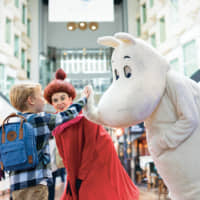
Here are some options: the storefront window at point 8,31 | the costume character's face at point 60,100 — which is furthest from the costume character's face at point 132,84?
the storefront window at point 8,31

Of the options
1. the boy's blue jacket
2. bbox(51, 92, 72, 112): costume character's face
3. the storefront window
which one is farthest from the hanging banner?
the storefront window

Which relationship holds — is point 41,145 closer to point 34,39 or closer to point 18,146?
point 18,146

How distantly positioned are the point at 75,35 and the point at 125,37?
17399 mm

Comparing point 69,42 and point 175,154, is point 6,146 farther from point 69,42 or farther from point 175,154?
point 69,42

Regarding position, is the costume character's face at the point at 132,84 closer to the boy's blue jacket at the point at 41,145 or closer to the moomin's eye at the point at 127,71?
the moomin's eye at the point at 127,71

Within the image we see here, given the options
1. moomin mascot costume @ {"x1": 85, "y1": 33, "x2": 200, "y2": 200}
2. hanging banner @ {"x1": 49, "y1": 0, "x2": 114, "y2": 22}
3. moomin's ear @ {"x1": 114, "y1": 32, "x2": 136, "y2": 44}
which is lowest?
moomin mascot costume @ {"x1": 85, "y1": 33, "x2": 200, "y2": 200}

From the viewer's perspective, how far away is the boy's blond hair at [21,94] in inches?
72.5

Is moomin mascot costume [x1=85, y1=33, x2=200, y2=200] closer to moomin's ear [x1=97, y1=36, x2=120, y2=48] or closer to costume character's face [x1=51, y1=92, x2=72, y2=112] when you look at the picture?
moomin's ear [x1=97, y1=36, x2=120, y2=48]

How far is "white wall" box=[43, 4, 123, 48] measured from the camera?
58.1 feet

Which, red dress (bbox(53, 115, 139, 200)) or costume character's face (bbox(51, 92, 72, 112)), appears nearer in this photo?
red dress (bbox(53, 115, 139, 200))

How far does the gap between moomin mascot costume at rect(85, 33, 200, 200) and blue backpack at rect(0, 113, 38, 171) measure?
50 cm

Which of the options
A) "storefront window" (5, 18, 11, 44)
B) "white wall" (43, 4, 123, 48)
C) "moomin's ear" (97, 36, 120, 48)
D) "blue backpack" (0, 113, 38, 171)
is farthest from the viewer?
"white wall" (43, 4, 123, 48)

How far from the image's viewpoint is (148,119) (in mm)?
1422

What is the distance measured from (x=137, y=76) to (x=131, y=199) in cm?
98
